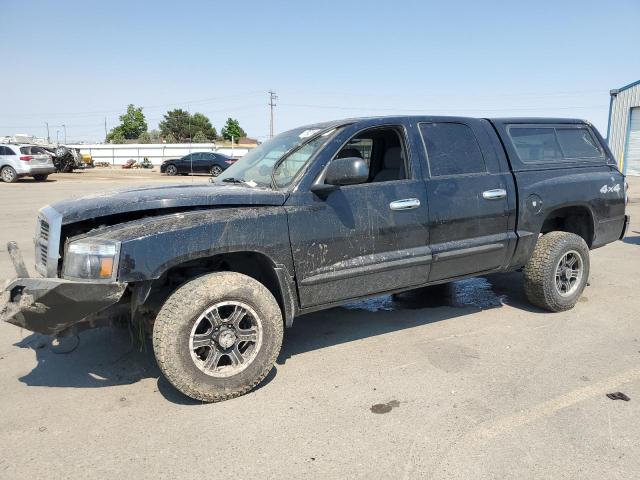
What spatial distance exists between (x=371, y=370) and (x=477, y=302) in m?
2.14

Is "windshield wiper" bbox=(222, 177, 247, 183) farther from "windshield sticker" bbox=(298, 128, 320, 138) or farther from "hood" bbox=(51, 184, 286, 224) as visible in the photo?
"windshield sticker" bbox=(298, 128, 320, 138)

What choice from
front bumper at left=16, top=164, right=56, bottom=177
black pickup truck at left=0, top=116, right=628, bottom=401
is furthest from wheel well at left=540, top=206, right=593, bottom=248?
front bumper at left=16, top=164, right=56, bottom=177

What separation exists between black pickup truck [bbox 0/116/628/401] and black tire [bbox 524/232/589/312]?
1 cm

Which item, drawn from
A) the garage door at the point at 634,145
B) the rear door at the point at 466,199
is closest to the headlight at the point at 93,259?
the rear door at the point at 466,199

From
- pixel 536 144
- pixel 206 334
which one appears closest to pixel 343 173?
pixel 206 334

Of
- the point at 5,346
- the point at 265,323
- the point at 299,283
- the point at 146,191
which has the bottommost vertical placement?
the point at 5,346

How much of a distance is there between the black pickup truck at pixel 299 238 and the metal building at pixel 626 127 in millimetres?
23355

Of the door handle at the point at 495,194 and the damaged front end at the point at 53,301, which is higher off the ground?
the door handle at the point at 495,194

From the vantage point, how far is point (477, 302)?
17.5 ft

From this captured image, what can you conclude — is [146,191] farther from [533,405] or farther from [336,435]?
[533,405]

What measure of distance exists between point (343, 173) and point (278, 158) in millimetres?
721

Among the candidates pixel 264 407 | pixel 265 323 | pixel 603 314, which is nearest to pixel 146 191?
pixel 265 323

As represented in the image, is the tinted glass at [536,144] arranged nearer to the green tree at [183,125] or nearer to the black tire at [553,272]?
the black tire at [553,272]

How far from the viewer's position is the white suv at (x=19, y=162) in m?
21.3
